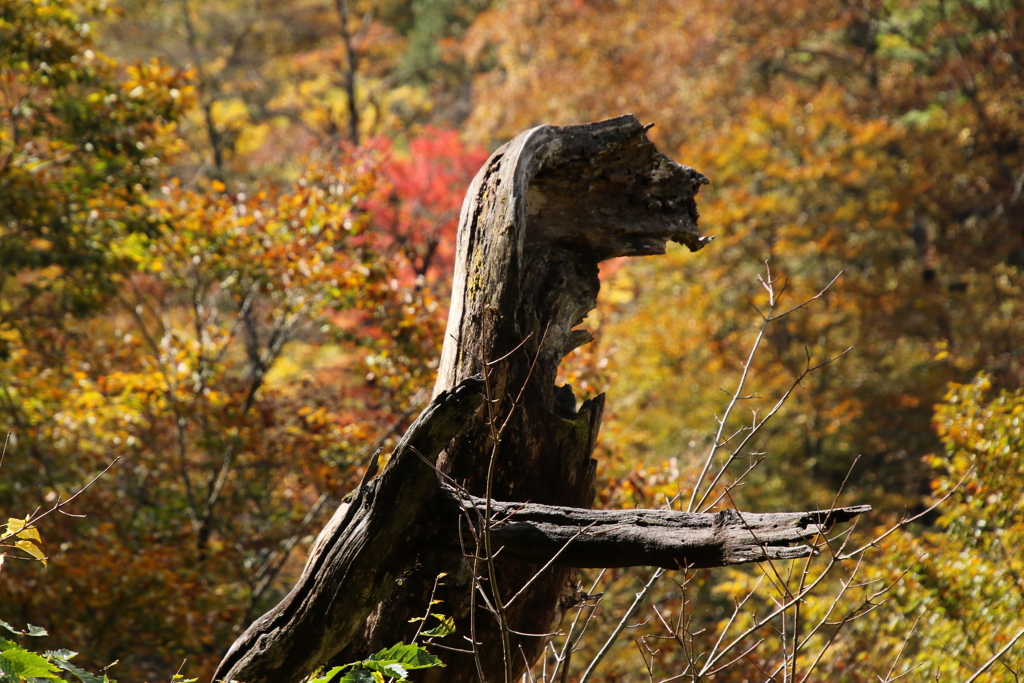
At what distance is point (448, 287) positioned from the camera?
10922 millimetres

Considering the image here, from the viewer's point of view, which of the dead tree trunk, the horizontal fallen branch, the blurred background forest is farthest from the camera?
the blurred background forest

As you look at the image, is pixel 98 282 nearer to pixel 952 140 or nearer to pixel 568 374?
pixel 568 374

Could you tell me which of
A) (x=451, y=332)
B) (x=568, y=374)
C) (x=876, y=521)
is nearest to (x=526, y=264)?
(x=451, y=332)

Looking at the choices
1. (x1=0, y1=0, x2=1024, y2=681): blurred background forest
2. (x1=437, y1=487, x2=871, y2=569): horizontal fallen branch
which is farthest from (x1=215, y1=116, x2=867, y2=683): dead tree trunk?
(x1=0, y1=0, x2=1024, y2=681): blurred background forest

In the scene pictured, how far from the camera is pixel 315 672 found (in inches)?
107

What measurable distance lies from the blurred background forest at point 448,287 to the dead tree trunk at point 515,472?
50 centimetres

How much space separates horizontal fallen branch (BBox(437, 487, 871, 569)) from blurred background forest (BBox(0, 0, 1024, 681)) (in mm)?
411

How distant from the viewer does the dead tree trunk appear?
259 centimetres

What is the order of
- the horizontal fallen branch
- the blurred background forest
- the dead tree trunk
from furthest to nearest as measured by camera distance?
1. the blurred background forest
2. the dead tree trunk
3. the horizontal fallen branch

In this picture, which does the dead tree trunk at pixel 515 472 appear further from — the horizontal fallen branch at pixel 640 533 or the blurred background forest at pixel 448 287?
the blurred background forest at pixel 448 287

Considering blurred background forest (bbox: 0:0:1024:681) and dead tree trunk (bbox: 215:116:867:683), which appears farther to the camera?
blurred background forest (bbox: 0:0:1024:681)

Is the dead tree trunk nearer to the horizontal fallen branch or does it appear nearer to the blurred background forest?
the horizontal fallen branch

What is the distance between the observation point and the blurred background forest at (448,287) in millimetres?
6008

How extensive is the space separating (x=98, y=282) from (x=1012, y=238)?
527 inches
